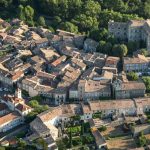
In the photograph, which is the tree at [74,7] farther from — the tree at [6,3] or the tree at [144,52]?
the tree at [144,52]

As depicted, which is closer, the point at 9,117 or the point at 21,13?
the point at 9,117

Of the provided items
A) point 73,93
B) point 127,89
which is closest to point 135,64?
point 127,89

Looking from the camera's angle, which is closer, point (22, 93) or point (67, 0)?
point (22, 93)

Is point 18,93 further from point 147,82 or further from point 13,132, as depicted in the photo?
point 147,82

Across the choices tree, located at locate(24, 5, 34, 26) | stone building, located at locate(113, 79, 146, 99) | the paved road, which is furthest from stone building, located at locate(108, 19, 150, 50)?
the paved road

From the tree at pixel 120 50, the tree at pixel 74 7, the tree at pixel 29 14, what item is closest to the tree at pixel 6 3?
the tree at pixel 29 14

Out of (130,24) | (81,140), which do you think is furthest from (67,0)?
(81,140)

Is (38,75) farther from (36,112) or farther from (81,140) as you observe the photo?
(81,140)
